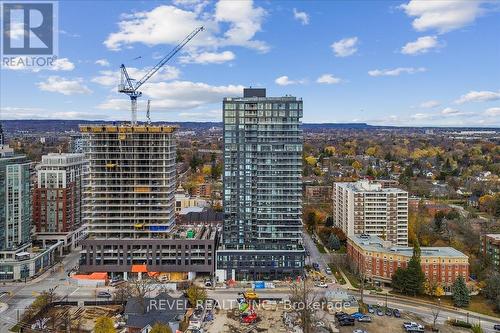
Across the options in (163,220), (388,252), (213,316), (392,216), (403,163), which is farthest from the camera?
(403,163)

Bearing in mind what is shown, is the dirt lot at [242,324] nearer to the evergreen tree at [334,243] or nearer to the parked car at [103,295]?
the parked car at [103,295]

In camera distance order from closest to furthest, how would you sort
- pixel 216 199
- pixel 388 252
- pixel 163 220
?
1. pixel 388 252
2. pixel 163 220
3. pixel 216 199

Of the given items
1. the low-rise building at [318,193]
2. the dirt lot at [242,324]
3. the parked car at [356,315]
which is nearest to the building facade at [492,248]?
the parked car at [356,315]

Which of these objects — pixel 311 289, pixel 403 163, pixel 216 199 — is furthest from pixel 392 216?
pixel 403 163

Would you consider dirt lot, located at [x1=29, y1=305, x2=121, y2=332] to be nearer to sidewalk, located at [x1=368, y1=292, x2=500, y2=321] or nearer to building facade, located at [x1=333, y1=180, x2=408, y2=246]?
sidewalk, located at [x1=368, y1=292, x2=500, y2=321]

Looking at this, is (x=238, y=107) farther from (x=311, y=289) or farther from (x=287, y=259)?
(x=311, y=289)

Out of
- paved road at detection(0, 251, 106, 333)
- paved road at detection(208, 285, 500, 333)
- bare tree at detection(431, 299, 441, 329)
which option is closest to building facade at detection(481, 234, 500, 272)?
bare tree at detection(431, 299, 441, 329)

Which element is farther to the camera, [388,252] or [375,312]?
[388,252]

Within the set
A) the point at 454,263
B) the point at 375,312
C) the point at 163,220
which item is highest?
the point at 163,220
